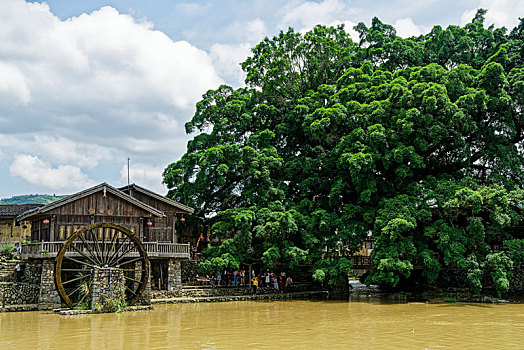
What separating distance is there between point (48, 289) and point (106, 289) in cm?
353

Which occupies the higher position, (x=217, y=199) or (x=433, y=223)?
(x=217, y=199)

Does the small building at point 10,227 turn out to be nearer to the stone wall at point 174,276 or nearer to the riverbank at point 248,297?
the stone wall at point 174,276

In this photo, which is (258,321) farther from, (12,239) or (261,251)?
(12,239)

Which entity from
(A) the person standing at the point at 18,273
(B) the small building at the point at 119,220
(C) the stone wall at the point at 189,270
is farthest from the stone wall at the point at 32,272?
(C) the stone wall at the point at 189,270

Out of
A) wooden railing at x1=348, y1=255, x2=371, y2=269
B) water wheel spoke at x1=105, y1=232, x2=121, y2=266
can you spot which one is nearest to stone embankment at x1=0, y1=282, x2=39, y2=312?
water wheel spoke at x1=105, y1=232, x2=121, y2=266

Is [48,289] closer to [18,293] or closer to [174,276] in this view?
[18,293]

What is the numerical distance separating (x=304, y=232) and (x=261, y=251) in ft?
8.63

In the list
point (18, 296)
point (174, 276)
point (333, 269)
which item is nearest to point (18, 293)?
point (18, 296)

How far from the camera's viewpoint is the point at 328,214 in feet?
84.6

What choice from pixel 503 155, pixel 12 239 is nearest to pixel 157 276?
pixel 12 239

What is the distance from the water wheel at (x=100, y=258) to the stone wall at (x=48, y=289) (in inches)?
18.5

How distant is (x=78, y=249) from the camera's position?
22016 mm

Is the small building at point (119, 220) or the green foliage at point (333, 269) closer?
the small building at point (119, 220)

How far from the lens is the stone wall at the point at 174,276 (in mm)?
24516
